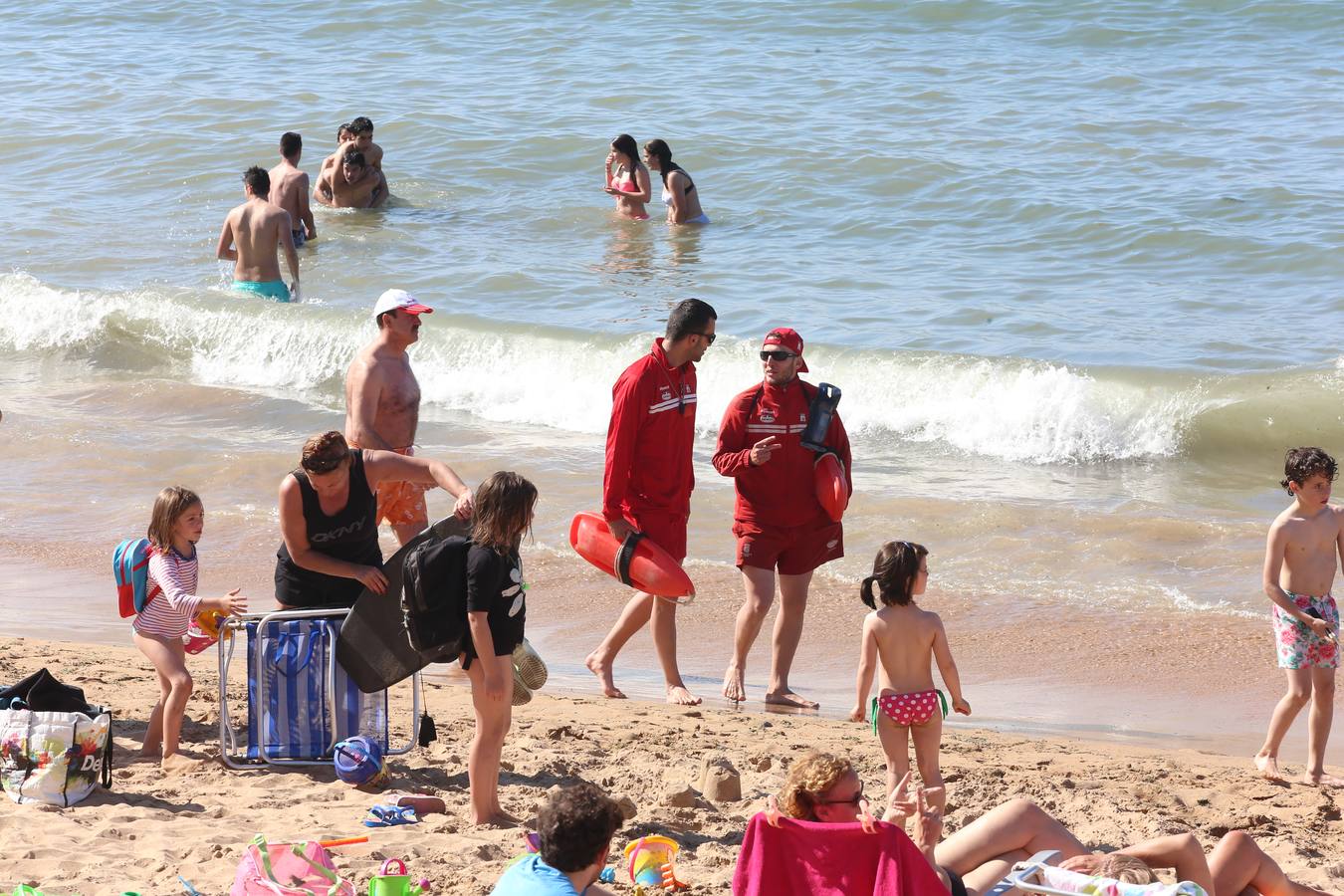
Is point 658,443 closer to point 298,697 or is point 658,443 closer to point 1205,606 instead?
point 298,697

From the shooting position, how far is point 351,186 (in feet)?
55.3

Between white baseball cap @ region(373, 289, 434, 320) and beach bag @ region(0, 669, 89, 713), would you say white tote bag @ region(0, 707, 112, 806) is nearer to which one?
beach bag @ region(0, 669, 89, 713)

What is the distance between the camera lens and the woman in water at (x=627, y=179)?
15734mm

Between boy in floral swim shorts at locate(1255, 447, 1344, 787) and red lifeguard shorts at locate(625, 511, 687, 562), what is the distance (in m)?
2.27

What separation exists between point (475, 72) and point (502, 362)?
34.7 ft

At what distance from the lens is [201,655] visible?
7.15 m

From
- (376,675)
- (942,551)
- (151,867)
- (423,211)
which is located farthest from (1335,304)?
(151,867)

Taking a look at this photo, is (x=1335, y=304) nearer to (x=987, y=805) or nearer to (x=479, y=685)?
(x=987, y=805)

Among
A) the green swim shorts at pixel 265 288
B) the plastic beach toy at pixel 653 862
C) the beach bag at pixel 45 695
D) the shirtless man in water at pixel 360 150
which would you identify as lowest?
the plastic beach toy at pixel 653 862

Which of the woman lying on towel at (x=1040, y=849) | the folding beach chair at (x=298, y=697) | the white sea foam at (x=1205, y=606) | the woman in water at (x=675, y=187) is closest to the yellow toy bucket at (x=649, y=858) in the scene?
the woman lying on towel at (x=1040, y=849)

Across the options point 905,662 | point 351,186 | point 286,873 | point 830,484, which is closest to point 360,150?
point 351,186

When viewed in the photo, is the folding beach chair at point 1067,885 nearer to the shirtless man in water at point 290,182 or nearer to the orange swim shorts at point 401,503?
the orange swim shorts at point 401,503

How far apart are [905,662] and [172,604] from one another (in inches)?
97.5

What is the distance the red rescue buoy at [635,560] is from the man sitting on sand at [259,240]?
620 centimetres
